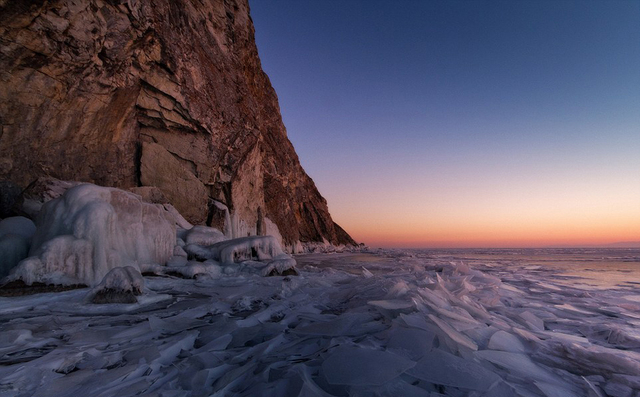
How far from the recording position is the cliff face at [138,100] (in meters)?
8.20

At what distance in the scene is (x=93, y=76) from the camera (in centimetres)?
985

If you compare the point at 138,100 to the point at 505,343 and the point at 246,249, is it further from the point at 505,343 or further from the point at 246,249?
the point at 505,343

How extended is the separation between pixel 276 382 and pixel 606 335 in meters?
3.19

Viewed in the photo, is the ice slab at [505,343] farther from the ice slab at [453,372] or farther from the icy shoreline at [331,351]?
the ice slab at [453,372]

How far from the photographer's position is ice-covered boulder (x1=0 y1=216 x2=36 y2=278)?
5.88 meters

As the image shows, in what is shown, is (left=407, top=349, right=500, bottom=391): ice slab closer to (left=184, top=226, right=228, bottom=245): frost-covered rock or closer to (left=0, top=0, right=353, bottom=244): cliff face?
(left=184, top=226, right=228, bottom=245): frost-covered rock

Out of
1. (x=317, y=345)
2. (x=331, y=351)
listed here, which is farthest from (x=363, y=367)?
(x=317, y=345)

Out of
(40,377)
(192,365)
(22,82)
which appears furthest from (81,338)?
(22,82)

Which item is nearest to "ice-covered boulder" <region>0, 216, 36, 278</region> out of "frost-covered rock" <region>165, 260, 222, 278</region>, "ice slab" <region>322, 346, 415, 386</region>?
"frost-covered rock" <region>165, 260, 222, 278</region>

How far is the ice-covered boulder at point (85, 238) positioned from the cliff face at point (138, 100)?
3.67 meters

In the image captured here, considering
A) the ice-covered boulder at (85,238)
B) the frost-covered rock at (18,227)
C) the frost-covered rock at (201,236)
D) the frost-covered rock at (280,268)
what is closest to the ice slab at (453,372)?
the ice-covered boulder at (85,238)

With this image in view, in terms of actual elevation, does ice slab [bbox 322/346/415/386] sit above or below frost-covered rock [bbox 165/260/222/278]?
above

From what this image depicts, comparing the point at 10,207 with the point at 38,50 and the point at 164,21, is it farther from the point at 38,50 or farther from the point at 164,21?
the point at 164,21

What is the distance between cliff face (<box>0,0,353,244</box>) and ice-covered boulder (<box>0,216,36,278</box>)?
2.58 metres
